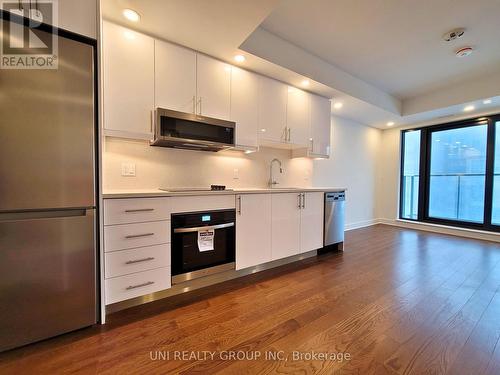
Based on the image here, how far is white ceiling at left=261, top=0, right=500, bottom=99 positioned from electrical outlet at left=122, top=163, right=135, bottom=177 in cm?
212

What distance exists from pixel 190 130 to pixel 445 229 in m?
5.41

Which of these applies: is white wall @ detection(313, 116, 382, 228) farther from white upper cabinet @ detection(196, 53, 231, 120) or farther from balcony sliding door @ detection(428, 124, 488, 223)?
white upper cabinet @ detection(196, 53, 231, 120)

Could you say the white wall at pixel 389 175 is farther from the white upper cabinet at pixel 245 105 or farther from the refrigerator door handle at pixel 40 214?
the refrigerator door handle at pixel 40 214

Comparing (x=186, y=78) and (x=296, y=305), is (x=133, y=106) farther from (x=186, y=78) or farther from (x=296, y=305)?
(x=296, y=305)

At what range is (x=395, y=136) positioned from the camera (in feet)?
17.1

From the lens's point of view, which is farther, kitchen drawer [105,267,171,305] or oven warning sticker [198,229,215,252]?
oven warning sticker [198,229,215,252]

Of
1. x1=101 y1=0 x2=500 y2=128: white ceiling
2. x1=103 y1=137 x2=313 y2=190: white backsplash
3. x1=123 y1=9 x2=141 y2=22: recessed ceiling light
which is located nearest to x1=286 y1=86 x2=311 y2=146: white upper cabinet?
x1=101 y1=0 x2=500 y2=128: white ceiling

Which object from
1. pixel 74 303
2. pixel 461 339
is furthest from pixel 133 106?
pixel 461 339

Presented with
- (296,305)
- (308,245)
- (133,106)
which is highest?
(133,106)

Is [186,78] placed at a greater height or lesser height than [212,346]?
greater

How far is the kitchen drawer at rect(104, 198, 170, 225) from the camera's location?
1.56 metres

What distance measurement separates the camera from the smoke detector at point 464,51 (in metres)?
2.70

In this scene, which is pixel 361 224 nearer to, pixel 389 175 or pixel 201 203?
pixel 389 175

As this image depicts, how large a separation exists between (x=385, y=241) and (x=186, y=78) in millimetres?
4026
